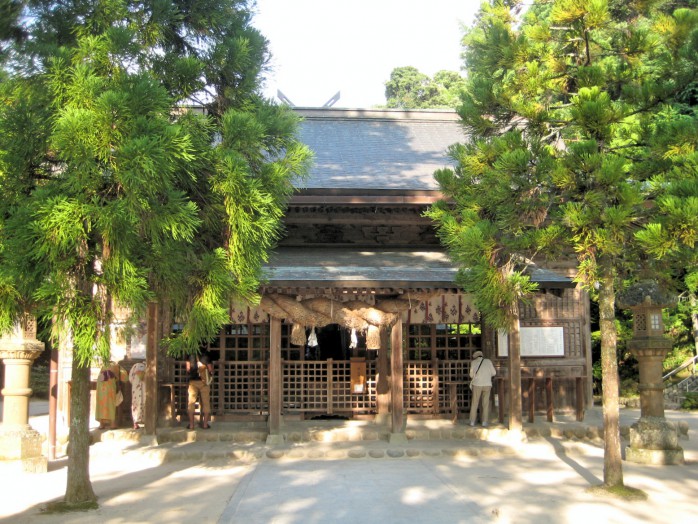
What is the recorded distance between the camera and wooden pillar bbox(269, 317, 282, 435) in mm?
11641

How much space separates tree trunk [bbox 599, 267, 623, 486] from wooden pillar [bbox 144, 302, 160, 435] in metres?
7.48

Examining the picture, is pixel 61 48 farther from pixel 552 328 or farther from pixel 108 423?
pixel 552 328

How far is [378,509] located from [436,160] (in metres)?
9.75

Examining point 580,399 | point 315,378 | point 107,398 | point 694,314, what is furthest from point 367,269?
point 694,314

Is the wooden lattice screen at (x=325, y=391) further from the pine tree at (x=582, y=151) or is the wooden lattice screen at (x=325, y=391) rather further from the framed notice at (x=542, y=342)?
the pine tree at (x=582, y=151)

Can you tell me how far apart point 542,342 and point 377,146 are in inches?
246

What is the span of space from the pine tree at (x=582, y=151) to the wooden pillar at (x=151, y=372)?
574 centimetres

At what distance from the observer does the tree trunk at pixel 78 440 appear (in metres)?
7.64

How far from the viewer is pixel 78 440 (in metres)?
7.64

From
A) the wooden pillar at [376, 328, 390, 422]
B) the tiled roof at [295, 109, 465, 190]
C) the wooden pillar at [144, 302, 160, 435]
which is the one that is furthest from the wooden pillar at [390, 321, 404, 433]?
the wooden pillar at [144, 302, 160, 435]

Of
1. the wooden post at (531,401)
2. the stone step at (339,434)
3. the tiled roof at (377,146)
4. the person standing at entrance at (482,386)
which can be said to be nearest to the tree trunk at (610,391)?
the stone step at (339,434)

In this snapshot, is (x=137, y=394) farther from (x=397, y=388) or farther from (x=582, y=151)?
(x=582, y=151)

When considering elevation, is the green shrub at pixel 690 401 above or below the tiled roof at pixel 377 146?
below

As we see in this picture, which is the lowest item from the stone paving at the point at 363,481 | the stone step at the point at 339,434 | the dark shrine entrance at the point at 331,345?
the stone paving at the point at 363,481
